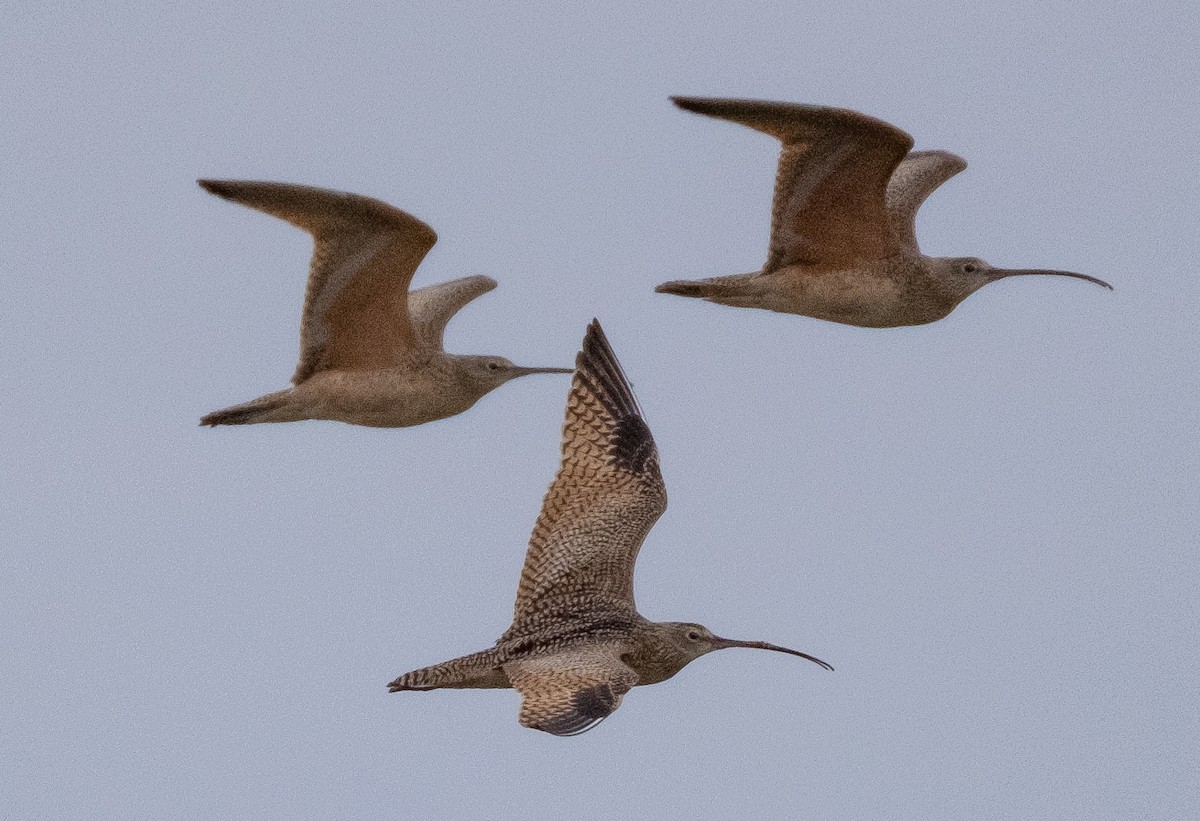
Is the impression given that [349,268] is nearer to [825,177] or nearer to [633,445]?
[633,445]

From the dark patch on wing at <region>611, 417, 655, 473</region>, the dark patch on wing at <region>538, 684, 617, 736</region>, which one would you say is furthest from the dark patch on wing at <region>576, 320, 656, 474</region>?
the dark patch on wing at <region>538, 684, 617, 736</region>

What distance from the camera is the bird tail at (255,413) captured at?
20.8 meters

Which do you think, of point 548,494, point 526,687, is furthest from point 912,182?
point 526,687

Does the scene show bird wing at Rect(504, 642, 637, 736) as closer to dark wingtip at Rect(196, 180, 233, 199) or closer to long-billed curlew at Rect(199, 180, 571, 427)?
long-billed curlew at Rect(199, 180, 571, 427)

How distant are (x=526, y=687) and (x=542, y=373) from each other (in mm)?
5449

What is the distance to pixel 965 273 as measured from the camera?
21.5 metres

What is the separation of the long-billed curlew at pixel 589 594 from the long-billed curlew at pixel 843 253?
1348 mm

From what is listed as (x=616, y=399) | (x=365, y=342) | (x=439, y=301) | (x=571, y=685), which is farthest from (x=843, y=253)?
(x=571, y=685)

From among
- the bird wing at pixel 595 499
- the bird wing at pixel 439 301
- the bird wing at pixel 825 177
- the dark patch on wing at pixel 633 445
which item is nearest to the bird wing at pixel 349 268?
the bird wing at pixel 439 301

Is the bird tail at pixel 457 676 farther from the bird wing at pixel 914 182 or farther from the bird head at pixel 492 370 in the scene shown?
the bird wing at pixel 914 182

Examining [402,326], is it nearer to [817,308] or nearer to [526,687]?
[817,308]

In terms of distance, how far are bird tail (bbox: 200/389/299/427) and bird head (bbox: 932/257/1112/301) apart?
5.35m

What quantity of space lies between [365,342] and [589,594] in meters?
3.46

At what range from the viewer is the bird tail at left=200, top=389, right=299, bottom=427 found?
68.4ft
